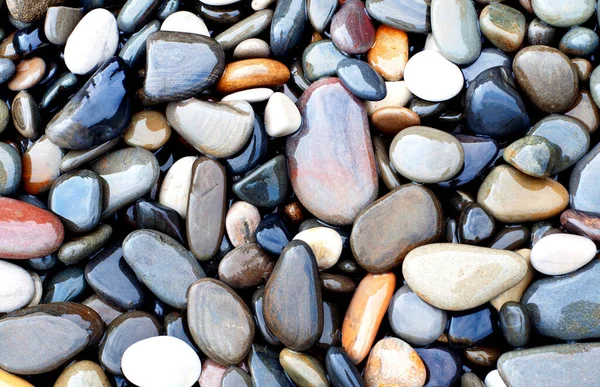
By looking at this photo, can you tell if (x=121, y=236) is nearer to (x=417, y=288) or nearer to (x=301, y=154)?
(x=301, y=154)

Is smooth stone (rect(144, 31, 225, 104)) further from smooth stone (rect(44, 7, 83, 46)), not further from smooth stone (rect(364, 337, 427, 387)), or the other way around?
smooth stone (rect(364, 337, 427, 387))

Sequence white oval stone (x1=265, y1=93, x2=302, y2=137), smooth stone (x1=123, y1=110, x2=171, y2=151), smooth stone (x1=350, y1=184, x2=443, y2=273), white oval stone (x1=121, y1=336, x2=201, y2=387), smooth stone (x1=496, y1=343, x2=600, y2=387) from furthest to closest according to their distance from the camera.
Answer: smooth stone (x1=123, y1=110, x2=171, y2=151) → white oval stone (x1=265, y1=93, x2=302, y2=137) → smooth stone (x1=350, y1=184, x2=443, y2=273) → white oval stone (x1=121, y1=336, x2=201, y2=387) → smooth stone (x1=496, y1=343, x2=600, y2=387)

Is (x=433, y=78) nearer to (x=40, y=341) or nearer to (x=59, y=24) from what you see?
(x=59, y=24)

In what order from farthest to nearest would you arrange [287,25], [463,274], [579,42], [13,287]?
[287,25] < [579,42] < [13,287] < [463,274]

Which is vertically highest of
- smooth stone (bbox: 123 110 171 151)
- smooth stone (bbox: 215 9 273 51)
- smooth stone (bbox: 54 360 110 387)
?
smooth stone (bbox: 215 9 273 51)

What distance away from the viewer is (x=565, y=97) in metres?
2.04

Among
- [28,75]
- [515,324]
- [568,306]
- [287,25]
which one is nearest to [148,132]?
[28,75]

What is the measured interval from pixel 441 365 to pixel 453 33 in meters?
1.23

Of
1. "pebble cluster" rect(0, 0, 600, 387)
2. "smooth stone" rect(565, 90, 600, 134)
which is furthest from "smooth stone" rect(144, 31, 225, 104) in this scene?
"smooth stone" rect(565, 90, 600, 134)

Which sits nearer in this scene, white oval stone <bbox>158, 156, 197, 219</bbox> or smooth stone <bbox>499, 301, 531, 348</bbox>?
smooth stone <bbox>499, 301, 531, 348</bbox>

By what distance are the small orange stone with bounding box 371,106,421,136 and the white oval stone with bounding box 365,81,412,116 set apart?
44 mm

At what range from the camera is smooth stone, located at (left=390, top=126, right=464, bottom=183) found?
1984 mm

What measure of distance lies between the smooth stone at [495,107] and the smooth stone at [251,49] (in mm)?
814

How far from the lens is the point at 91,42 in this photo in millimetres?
2199
